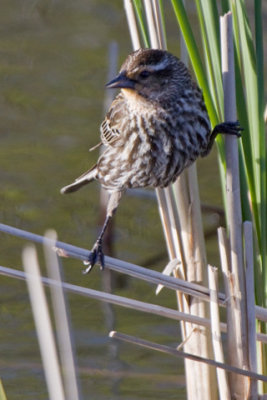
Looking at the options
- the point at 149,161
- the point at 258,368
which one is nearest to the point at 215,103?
the point at 149,161

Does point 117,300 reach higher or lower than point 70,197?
lower

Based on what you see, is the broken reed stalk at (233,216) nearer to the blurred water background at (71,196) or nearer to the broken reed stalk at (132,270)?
the broken reed stalk at (132,270)

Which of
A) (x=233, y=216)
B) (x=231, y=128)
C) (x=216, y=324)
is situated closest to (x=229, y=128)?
(x=231, y=128)

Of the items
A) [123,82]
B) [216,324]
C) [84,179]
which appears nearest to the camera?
[216,324]

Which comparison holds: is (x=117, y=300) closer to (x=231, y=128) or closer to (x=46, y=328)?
(x=46, y=328)

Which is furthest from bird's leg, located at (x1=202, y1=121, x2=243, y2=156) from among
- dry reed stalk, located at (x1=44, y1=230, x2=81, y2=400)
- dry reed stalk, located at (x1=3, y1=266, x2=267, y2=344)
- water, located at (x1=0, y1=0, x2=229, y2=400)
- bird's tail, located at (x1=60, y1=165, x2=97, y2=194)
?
water, located at (x1=0, y1=0, x2=229, y2=400)

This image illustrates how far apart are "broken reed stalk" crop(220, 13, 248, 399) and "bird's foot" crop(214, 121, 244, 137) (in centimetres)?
2

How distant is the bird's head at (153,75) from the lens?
10.4 feet

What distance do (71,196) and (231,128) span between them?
2.70 meters

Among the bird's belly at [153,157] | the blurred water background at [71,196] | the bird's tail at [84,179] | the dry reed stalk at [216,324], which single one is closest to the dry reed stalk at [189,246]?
the bird's belly at [153,157]

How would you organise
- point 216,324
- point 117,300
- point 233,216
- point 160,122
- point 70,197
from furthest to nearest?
1. point 70,197
2. point 160,122
3. point 216,324
4. point 233,216
5. point 117,300

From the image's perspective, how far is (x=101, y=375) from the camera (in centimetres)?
441

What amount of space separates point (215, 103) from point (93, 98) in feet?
11.1

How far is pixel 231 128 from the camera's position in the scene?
9.67 ft
